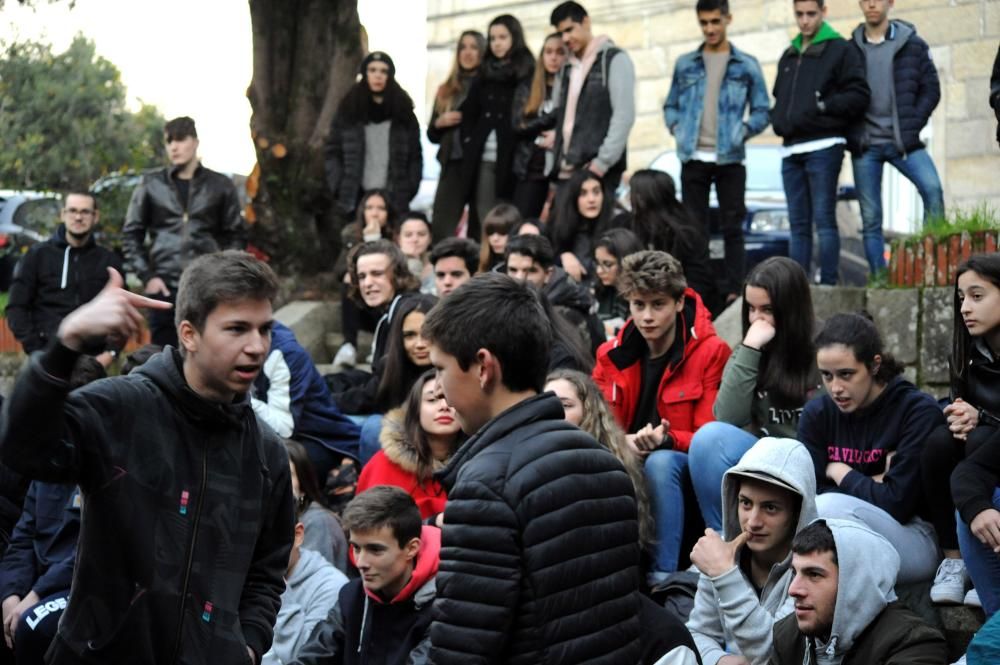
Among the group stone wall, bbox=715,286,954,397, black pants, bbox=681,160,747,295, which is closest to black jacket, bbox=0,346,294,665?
stone wall, bbox=715,286,954,397

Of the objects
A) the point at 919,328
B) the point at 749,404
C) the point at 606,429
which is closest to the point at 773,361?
the point at 749,404

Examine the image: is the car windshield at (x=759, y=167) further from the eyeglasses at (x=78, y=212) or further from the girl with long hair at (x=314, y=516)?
the girl with long hair at (x=314, y=516)

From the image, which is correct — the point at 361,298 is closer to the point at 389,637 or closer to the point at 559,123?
the point at 559,123

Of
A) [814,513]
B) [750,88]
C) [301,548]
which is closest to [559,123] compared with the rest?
[750,88]

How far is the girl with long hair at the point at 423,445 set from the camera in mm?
7641

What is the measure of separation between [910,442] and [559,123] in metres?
5.53

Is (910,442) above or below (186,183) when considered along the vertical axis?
below

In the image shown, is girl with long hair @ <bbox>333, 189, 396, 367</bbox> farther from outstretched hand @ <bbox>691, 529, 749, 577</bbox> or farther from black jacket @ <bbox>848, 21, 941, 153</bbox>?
outstretched hand @ <bbox>691, 529, 749, 577</bbox>

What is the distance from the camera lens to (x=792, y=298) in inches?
302

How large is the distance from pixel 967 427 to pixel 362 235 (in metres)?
6.39

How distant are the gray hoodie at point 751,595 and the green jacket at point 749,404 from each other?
120 centimetres

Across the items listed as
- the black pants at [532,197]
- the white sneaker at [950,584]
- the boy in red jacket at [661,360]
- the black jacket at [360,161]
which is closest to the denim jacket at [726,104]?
the black pants at [532,197]

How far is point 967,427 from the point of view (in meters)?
6.71

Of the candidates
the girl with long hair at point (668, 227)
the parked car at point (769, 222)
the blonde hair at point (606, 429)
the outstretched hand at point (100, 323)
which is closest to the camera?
the outstretched hand at point (100, 323)
